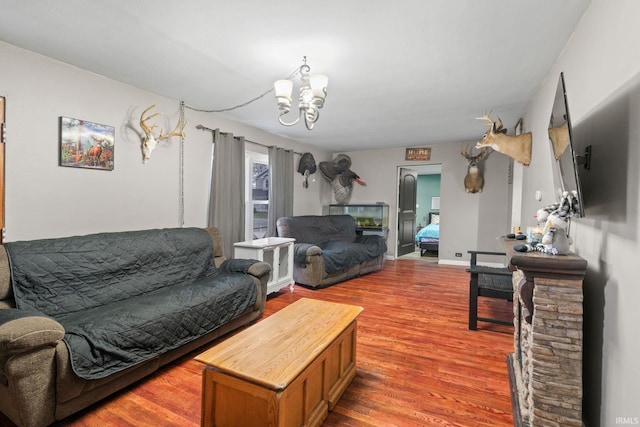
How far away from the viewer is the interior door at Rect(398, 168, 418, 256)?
6578 millimetres

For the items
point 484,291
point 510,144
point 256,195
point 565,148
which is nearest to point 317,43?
point 565,148

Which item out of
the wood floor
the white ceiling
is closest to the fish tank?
the wood floor

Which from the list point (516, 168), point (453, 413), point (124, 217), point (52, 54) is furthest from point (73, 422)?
point (516, 168)

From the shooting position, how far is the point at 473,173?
5484 mm

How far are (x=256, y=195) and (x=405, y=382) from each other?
3.57 m

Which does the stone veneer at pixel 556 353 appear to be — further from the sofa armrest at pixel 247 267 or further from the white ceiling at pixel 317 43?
the sofa armrest at pixel 247 267

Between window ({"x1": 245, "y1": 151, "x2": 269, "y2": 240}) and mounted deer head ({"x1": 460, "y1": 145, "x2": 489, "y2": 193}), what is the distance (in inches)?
141

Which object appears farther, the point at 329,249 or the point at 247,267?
the point at 329,249

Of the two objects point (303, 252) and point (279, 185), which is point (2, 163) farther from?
point (279, 185)

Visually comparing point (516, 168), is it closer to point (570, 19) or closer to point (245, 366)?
point (570, 19)

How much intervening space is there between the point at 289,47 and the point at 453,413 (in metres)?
2.63

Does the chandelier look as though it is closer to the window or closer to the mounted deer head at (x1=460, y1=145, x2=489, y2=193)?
the window

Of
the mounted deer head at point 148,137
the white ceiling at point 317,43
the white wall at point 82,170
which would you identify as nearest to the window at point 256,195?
the white wall at point 82,170

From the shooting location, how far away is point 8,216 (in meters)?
2.28
